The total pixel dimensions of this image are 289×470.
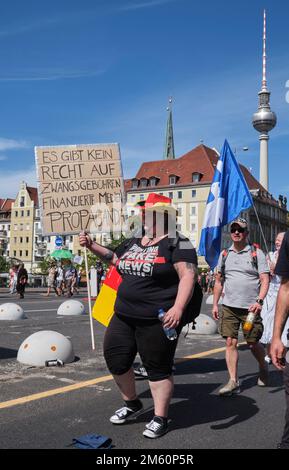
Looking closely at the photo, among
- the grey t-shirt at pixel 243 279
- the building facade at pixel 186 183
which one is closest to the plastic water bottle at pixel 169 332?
the grey t-shirt at pixel 243 279

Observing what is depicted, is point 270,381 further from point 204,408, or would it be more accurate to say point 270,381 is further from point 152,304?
point 152,304

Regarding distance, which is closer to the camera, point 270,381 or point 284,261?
point 284,261

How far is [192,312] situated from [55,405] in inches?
66.3

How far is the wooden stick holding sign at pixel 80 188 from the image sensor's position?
779 cm

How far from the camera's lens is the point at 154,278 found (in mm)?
4188

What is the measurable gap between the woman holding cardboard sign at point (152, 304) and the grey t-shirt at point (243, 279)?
1.79 metres

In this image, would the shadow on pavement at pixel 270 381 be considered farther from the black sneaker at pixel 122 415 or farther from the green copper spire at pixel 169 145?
the green copper spire at pixel 169 145

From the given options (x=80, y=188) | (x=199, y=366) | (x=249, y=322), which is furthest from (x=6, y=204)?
(x=249, y=322)

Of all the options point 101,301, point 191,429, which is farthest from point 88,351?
point 191,429

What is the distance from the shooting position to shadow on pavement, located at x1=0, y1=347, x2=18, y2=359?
7.36 metres

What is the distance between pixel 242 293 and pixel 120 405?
1.79 meters

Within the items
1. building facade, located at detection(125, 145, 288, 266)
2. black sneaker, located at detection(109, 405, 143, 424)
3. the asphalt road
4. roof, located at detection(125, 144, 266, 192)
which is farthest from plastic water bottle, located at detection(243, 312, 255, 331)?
roof, located at detection(125, 144, 266, 192)

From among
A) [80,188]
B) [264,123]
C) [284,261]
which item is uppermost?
[264,123]

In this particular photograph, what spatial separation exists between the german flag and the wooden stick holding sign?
3.94 feet
